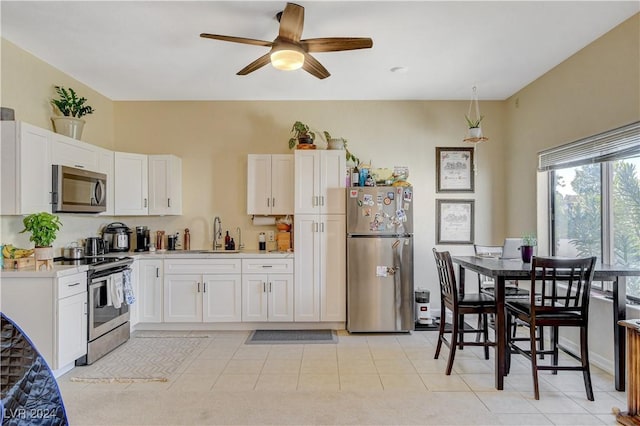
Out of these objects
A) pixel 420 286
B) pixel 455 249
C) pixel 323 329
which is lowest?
pixel 323 329

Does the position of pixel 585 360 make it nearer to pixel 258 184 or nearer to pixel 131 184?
pixel 258 184

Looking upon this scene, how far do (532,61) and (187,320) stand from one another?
460cm

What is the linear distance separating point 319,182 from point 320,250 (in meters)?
0.80

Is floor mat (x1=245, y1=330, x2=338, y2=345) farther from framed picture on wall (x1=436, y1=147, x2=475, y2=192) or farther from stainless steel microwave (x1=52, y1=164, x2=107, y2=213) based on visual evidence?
framed picture on wall (x1=436, y1=147, x2=475, y2=192)

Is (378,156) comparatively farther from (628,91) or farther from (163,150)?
(163,150)

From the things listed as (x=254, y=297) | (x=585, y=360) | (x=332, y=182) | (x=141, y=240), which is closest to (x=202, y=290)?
(x=254, y=297)

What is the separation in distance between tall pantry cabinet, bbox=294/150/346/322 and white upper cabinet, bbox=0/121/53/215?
2431 mm

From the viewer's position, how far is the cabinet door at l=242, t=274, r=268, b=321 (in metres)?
4.06

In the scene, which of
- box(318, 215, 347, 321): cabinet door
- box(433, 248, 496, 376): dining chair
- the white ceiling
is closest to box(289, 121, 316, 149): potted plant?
the white ceiling

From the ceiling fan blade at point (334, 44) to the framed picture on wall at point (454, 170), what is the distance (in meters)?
2.48

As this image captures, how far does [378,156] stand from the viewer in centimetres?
461

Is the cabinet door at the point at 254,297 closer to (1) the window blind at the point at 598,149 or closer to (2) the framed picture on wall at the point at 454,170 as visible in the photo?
(2) the framed picture on wall at the point at 454,170

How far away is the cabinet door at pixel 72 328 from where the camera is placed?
282 cm

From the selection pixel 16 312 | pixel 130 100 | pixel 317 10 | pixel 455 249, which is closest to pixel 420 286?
pixel 455 249
